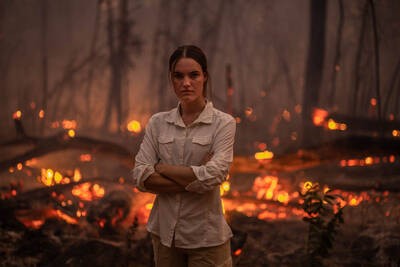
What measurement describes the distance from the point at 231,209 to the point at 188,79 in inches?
103

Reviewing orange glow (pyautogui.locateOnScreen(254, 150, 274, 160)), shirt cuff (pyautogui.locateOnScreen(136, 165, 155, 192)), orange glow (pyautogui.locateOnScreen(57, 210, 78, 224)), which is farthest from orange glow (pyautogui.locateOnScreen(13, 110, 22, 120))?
shirt cuff (pyautogui.locateOnScreen(136, 165, 155, 192))

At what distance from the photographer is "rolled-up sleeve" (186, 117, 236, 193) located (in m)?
2.04

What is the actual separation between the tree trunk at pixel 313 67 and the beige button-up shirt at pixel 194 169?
Result: 235cm

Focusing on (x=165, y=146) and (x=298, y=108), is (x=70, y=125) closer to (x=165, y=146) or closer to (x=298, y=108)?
(x=298, y=108)

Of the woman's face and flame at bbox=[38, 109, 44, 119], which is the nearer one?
the woman's face

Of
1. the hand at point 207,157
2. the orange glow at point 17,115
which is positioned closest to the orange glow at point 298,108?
the hand at point 207,157

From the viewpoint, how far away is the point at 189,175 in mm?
2059

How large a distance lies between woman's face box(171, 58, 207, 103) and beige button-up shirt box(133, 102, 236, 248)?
0.13 metres

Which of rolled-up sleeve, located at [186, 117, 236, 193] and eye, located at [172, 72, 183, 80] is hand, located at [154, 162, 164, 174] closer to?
rolled-up sleeve, located at [186, 117, 236, 193]

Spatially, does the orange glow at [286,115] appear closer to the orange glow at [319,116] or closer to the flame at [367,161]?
the orange glow at [319,116]

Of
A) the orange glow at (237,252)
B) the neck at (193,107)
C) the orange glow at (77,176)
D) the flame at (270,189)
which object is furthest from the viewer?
the orange glow at (77,176)

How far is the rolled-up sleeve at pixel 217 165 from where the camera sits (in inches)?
80.2

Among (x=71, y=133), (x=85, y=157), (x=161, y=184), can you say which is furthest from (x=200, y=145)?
(x=71, y=133)

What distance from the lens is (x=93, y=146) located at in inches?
189
